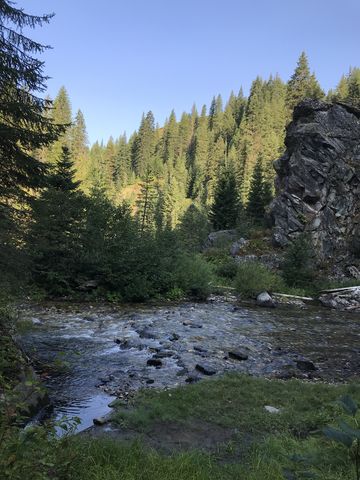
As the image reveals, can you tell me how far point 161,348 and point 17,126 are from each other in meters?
8.02

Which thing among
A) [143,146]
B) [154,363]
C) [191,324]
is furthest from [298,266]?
[143,146]

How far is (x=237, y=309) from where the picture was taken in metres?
22.1

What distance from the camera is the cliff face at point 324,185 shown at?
126 ft

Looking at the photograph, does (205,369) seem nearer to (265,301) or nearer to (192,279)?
(192,279)

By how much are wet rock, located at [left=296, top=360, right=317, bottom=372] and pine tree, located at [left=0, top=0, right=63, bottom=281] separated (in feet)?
28.5

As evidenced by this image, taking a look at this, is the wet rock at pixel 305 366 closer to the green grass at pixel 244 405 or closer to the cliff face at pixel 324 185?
the green grass at pixel 244 405

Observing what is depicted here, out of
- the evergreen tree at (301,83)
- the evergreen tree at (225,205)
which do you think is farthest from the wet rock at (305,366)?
the evergreen tree at (301,83)

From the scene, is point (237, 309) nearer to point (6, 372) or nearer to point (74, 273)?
point (74, 273)

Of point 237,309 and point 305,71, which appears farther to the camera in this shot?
point 305,71

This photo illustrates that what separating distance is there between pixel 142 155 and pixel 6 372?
11880cm

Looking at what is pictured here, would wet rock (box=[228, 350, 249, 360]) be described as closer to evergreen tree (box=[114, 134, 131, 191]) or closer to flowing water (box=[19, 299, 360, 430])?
flowing water (box=[19, 299, 360, 430])

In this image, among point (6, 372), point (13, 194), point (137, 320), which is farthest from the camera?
→ point (137, 320)

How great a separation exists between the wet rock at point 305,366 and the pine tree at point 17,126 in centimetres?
867

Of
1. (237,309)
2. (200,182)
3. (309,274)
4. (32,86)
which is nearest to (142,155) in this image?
(200,182)
